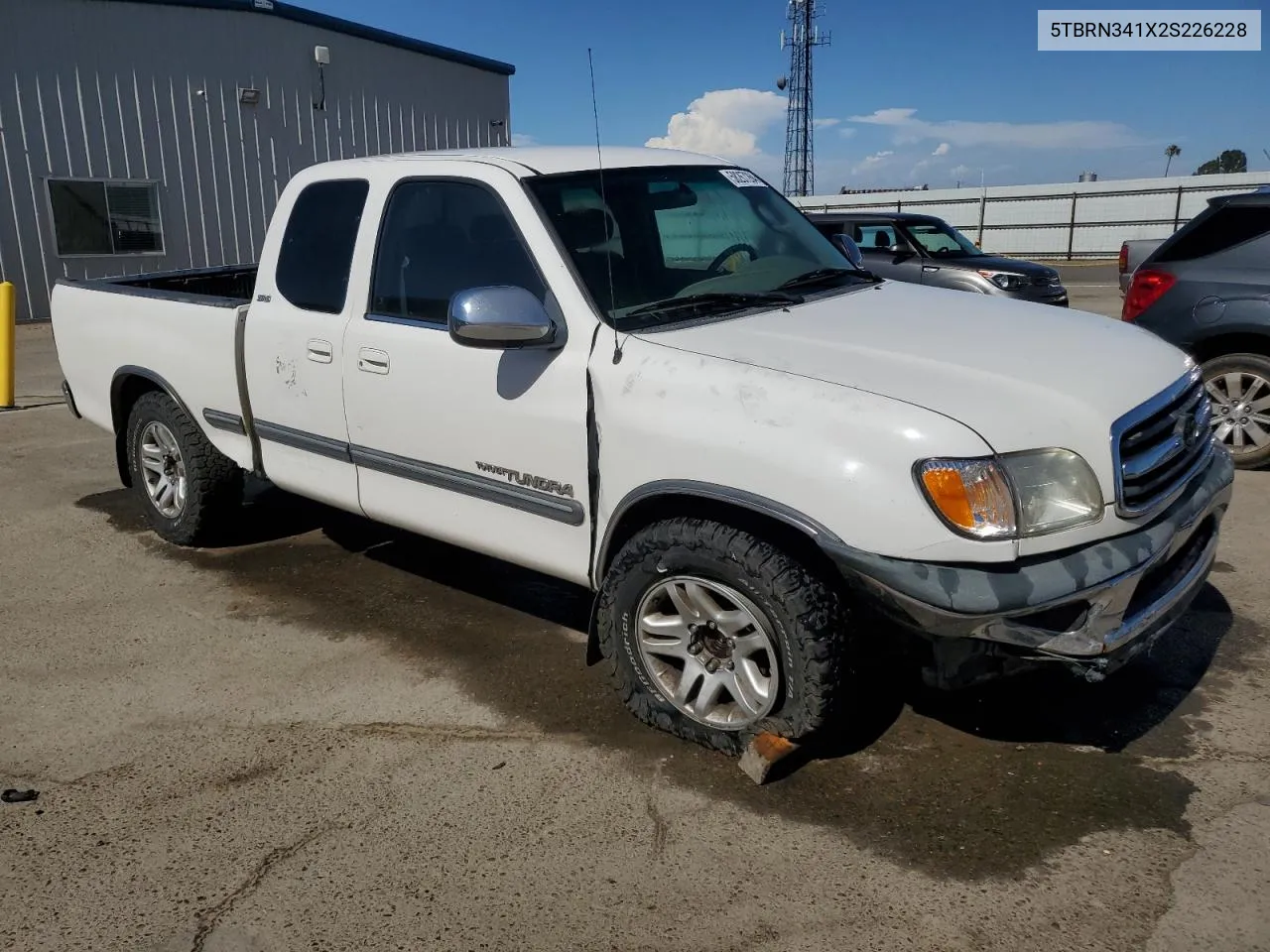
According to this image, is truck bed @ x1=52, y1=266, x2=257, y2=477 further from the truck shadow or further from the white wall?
the white wall

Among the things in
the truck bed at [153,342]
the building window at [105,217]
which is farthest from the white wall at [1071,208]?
the truck bed at [153,342]

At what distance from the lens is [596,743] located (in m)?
3.44

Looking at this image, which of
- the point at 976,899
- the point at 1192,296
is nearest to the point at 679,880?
the point at 976,899

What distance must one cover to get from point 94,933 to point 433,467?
185 centimetres

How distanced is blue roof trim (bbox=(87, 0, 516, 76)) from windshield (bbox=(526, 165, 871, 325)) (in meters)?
14.6

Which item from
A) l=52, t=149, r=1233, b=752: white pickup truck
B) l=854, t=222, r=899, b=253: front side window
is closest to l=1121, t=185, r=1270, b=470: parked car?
l=52, t=149, r=1233, b=752: white pickup truck

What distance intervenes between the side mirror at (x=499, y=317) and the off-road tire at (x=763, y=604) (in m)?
0.74

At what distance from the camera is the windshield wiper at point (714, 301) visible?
3500 millimetres

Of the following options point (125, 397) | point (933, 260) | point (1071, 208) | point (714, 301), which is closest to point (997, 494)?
point (714, 301)

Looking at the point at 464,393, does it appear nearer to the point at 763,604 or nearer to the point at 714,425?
the point at 714,425

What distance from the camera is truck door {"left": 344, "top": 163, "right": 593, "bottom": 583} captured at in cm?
346

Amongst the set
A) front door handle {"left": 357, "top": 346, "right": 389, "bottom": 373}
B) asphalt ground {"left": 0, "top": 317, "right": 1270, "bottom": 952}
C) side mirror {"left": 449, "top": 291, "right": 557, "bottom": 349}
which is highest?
side mirror {"left": 449, "top": 291, "right": 557, "bottom": 349}

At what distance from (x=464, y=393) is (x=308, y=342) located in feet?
3.30

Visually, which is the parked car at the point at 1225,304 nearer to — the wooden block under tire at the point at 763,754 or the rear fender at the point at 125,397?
the wooden block under tire at the point at 763,754
